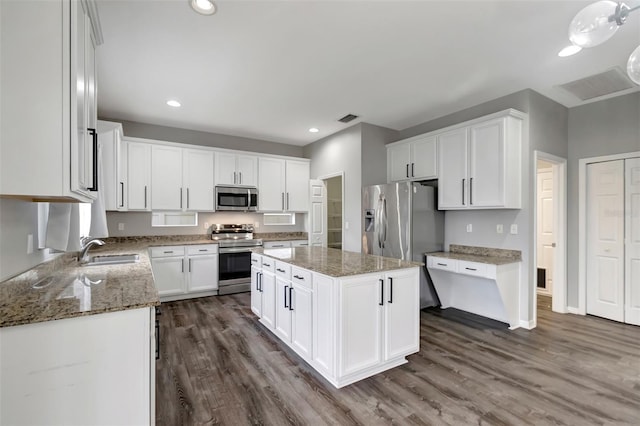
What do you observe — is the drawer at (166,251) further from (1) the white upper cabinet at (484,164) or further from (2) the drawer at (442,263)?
(1) the white upper cabinet at (484,164)

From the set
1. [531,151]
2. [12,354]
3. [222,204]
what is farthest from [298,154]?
[12,354]

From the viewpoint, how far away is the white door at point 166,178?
466 cm

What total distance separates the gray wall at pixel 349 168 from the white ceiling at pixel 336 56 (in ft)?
2.33

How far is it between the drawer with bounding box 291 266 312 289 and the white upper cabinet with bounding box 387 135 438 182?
255 centimetres

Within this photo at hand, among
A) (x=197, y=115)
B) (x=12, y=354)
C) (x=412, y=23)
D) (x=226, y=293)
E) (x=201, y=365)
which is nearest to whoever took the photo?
(x=12, y=354)

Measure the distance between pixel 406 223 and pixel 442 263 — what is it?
678mm

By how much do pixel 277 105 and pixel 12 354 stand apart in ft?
11.7

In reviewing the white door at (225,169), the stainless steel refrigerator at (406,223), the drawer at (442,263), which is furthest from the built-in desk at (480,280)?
the white door at (225,169)

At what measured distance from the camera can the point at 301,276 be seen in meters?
2.65

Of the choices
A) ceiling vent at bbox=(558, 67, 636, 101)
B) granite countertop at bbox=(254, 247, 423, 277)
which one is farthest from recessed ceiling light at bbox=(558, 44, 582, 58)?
granite countertop at bbox=(254, 247, 423, 277)

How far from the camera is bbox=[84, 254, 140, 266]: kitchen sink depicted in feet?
9.61

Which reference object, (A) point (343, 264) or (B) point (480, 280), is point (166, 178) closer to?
(A) point (343, 264)

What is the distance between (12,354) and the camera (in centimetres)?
119

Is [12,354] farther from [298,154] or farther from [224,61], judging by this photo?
[298,154]
